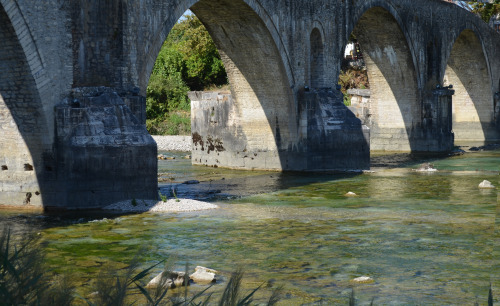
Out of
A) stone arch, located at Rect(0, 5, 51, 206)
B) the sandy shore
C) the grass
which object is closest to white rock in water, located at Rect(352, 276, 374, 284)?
the sandy shore

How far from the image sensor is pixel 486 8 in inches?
1730

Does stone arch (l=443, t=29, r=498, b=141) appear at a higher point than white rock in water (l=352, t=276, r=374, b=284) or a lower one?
higher

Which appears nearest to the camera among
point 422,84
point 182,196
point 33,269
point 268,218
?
point 33,269

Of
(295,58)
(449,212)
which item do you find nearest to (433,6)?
(295,58)

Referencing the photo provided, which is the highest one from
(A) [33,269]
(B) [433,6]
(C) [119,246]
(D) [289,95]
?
(B) [433,6]

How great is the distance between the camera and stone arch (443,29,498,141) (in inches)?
1379

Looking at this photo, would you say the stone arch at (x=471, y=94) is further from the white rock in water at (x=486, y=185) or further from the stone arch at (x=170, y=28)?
the white rock in water at (x=486, y=185)

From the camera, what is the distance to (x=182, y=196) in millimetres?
14734

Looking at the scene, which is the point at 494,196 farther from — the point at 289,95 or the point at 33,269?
the point at 33,269

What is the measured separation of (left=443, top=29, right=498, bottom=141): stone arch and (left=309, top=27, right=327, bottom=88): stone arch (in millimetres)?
15921

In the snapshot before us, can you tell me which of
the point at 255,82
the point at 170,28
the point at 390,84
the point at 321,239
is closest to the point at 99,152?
the point at 170,28

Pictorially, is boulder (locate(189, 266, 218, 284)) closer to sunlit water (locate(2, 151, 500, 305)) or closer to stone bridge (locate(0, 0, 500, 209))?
sunlit water (locate(2, 151, 500, 305))

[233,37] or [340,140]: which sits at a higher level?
[233,37]

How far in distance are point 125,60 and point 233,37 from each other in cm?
573
